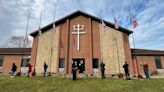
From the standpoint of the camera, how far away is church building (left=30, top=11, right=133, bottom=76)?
2048 cm

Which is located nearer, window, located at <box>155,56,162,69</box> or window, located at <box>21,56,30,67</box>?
window, located at <box>155,56,162,69</box>

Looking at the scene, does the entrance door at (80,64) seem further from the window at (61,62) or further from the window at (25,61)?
the window at (25,61)

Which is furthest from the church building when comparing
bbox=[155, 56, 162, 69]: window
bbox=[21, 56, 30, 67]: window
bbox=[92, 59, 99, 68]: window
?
bbox=[155, 56, 162, 69]: window

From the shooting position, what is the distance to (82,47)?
839 inches

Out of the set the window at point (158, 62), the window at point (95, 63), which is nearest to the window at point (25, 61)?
the window at point (95, 63)

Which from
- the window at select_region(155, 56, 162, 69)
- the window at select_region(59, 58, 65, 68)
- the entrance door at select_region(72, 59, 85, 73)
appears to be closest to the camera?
the window at select_region(59, 58, 65, 68)

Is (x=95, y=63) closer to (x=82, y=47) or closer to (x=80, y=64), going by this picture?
(x=80, y=64)

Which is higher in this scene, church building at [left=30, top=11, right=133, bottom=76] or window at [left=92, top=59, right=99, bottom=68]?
church building at [left=30, top=11, right=133, bottom=76]

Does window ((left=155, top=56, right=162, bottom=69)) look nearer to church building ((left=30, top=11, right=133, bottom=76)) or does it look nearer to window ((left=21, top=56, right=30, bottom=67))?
church building ((left=30, top=11, right=133, bottom=76))

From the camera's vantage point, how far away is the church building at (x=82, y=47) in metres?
20.5

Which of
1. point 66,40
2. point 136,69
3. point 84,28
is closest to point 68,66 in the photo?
point 66,40

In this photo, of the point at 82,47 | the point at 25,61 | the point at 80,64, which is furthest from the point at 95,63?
the point at 25,61

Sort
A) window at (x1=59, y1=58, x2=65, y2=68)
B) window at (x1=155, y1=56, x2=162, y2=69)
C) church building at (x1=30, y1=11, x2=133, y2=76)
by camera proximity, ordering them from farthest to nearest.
→ window at (x1=155, y1=56, x2=162, y2=69) < window at (x1=59, y1=58, x2=65, y2=68) < church building at (x1=30, y1=11, x2=133, y2=76)

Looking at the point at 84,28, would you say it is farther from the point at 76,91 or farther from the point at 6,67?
the point at 6,67
